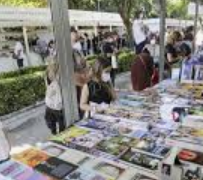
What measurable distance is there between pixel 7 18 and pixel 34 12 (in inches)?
32.8

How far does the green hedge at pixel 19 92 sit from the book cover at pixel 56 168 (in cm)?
419

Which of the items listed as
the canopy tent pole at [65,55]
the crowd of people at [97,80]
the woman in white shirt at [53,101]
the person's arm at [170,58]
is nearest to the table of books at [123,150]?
the canopy tent pole at [65,55]

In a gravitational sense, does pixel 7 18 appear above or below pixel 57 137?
above

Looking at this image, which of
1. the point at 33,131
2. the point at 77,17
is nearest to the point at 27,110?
the point at 33,131

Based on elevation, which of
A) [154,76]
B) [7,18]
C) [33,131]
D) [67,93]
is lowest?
[33,131]

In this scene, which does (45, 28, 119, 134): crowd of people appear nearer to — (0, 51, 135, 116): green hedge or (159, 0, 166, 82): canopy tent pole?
(159, 0, 166, 82): canopy tent pole

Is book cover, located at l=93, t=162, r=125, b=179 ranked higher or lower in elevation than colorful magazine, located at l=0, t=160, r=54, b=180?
lower

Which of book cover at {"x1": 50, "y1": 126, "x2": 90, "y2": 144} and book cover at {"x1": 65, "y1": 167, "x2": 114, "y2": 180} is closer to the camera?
book cover at {"x1": 65, "y1": 167, "x2": 114, "y2": 180}

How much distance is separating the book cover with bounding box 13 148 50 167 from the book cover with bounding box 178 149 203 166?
0.61 meters

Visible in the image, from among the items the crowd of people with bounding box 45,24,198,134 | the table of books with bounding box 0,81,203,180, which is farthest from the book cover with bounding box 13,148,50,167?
the crowd of people with bounding box 45,24,198,134

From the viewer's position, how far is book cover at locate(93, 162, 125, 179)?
1274 millimetres

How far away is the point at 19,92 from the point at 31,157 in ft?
14.8

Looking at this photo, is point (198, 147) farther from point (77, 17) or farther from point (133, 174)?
point (77, 17)

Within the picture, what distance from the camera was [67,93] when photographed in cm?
200
